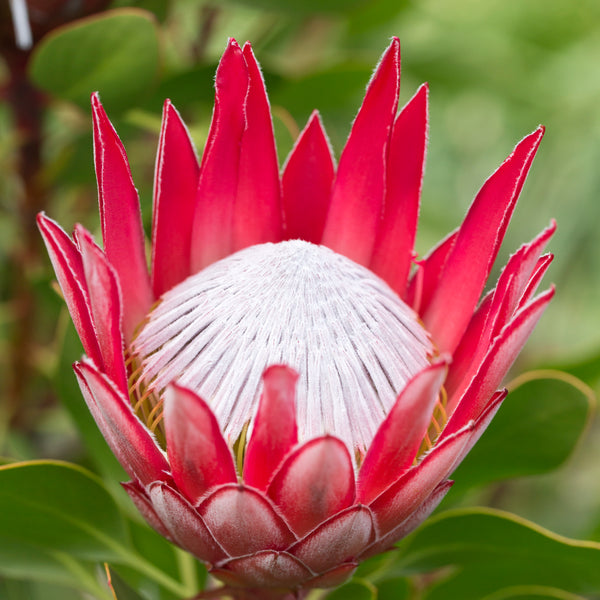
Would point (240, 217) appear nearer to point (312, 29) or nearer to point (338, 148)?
point (338, 148)

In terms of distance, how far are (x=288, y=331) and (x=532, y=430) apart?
0.59 meters

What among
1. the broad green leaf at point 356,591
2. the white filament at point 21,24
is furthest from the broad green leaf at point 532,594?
the white filament at point 21,24

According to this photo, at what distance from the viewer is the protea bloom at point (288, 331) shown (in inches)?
34.0

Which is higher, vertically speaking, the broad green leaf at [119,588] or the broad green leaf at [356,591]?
the broad green leaf at [119,588]

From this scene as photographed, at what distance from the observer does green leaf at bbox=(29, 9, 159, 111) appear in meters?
1.36

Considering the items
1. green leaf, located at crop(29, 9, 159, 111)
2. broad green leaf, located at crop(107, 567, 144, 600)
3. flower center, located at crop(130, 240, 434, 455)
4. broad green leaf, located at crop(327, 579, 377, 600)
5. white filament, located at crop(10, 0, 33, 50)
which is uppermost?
white filament, located at crop(10, 0, 33, 50)

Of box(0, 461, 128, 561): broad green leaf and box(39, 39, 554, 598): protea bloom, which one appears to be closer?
box(39, 39, 554, 598): protea bloom

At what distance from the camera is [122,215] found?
1.06m

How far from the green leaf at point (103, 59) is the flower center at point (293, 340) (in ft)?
1.71

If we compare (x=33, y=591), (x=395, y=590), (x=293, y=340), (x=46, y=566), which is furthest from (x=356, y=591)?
(x=33, y=591)

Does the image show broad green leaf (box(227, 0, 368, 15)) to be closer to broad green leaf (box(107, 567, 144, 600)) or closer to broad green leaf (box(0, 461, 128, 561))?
broad green leaf (box(0, 461, 128, 561))

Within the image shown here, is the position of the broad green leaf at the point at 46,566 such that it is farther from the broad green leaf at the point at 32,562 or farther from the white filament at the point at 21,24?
the white filament at the point at 21,24

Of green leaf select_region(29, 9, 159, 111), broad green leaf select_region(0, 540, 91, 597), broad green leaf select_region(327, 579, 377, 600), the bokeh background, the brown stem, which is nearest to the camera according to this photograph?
broad green leaf select_region(327, 579, 377, 600)

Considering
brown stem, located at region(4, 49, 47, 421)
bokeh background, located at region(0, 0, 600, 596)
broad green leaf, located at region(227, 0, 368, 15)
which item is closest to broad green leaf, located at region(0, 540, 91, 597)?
bokeh background, located at region(0, 0, 600, 596)
